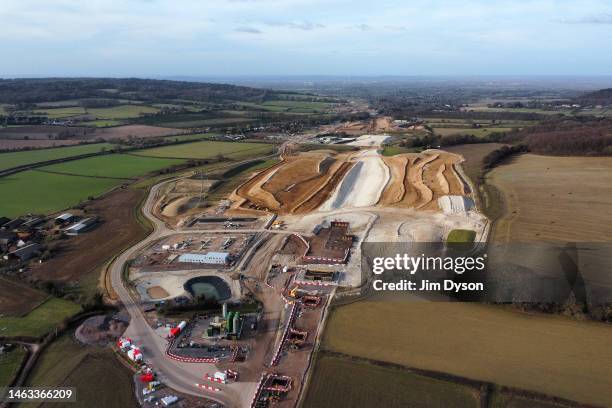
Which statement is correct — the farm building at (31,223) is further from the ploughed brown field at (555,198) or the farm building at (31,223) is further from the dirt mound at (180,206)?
the ploughed brown field at (555,198)

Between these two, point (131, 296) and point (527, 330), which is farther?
point (131, 296)

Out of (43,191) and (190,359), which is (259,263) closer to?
(190,359)

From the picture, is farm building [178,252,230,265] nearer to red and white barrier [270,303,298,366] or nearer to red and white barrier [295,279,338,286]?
red and white barrier [295,279,338,286]

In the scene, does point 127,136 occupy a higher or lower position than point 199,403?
higher

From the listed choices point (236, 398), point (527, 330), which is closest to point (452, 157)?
point (527, 330)

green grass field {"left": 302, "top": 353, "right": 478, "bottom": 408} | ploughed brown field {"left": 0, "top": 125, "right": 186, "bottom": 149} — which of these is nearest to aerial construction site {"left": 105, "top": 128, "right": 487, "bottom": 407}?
green grass field {"left": 302, "top": 353, "right": 478, "bottom": 408}

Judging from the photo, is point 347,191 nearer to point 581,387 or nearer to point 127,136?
point 581,387

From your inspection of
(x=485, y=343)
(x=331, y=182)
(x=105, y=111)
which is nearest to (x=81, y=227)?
(x=331, y=182)

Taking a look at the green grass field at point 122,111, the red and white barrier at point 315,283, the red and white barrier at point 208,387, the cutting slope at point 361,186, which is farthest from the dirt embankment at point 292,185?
the green grass field at point 122,111
